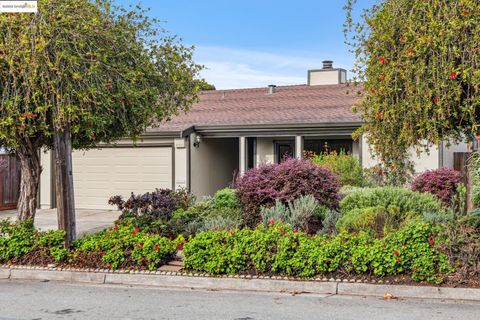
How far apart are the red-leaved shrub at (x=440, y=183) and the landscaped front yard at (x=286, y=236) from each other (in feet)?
9.08

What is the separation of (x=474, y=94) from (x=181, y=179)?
11.8 metres

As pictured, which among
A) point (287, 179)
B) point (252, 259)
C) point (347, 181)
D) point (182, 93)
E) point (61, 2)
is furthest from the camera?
→ point (347, 181)

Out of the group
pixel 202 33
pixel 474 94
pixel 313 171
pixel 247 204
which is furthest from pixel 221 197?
pixel 474 94

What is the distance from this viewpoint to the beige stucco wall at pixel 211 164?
1880 cm

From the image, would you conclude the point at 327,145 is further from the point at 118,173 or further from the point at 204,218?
the point at 204,218

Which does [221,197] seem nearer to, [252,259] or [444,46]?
[252,259]

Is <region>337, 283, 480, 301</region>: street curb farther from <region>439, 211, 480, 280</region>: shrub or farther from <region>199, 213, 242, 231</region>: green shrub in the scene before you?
<region>199, 213, 242, 231</region>: green shrub

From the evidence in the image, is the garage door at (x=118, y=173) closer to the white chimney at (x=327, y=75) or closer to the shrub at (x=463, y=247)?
the white chimney at (x=327, y=75)

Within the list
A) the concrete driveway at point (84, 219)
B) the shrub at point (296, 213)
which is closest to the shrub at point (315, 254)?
the shrub at point (296, 213)

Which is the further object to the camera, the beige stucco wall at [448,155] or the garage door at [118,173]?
the garage door at [118,173]

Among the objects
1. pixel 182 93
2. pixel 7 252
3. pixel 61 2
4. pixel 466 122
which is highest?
pixel 61 2

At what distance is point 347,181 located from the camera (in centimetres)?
1623

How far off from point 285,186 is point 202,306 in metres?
4.59

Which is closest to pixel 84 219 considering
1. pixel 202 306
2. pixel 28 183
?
pixel 28 183
